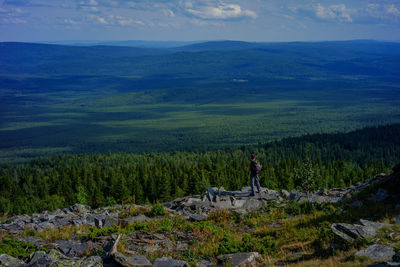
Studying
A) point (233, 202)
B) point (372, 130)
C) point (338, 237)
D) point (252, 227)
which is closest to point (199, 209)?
point (233, 202)

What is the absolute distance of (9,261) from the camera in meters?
15.1

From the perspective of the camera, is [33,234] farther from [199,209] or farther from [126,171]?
[126,171]

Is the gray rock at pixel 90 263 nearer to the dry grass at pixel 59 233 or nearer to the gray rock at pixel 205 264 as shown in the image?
the gray rock at pixel 205 264

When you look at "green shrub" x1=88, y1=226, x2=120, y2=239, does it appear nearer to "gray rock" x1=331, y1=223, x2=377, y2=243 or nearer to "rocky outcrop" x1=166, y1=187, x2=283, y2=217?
"rocky outcrop" x1=166, y1=187, x2=283, y2=217

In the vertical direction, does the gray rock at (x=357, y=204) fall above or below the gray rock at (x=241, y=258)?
above

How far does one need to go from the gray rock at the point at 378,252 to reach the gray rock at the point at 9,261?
13.8m

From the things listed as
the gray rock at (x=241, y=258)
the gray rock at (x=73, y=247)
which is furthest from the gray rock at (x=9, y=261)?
the gray rock at (x=241, y=258)

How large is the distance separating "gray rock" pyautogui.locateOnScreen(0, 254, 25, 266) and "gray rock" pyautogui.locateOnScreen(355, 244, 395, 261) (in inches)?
543

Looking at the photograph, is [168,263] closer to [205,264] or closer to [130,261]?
[130,261]

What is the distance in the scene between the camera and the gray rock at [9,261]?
14.8 metres

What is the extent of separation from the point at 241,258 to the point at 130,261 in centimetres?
488

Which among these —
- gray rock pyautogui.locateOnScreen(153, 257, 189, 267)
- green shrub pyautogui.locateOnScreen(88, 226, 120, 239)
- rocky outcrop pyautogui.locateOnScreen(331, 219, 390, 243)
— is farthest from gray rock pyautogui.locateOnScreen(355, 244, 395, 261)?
green shrub pyautogui.locateOnScreen(88, 226, 120, 239)

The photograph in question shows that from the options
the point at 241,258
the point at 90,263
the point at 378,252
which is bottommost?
the point at 241,258

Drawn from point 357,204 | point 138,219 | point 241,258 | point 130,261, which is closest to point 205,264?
point 241,258
